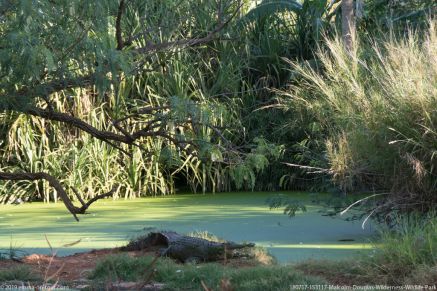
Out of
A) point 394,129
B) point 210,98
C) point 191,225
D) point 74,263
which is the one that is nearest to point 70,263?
point 74,263

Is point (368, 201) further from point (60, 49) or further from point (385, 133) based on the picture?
point (60, 49)

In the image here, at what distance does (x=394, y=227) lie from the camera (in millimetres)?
7344

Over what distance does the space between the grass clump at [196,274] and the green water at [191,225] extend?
1.00 metres

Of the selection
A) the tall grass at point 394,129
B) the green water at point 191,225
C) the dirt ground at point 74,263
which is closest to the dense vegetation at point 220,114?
the tall grass at point 394,129

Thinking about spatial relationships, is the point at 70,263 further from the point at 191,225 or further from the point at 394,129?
the point at 394,129

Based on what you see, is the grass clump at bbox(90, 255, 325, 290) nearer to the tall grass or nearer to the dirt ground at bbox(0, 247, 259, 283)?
the dirt ground at bbox(0, 247, 259, 283)

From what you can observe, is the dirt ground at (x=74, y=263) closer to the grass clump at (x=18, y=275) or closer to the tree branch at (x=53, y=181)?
the grass clump at (x=18, y=275)

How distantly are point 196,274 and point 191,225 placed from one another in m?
3.19

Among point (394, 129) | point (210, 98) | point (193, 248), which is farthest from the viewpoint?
point (210, 98)

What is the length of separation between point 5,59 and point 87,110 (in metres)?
7.75

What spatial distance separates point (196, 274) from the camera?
5.87 m

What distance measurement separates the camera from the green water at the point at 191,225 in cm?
763

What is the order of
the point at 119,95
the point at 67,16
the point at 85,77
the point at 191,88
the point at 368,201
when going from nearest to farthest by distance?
the point at 67,16 < the point at 85,77 < the point at 368,201 < the point at 119,95 < the point at 191,88

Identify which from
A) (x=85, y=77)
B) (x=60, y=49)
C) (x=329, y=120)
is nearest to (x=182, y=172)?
(x=329, y=120)
